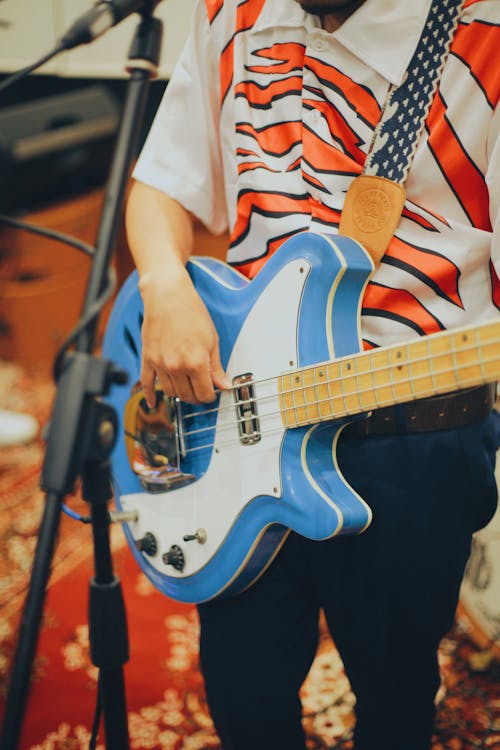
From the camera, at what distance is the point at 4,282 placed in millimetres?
3205

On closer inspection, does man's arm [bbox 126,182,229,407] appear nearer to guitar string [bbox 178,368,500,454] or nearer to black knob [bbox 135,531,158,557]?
guitar string [bbox 178,368,500,454]

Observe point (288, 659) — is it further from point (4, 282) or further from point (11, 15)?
point (11, 15)

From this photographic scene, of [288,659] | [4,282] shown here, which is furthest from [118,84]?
[288,659]

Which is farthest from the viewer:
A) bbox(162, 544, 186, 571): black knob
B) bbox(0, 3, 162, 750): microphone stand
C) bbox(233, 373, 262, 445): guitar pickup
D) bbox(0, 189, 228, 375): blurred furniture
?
bbox(0, 189, 228, 375): blurred furniture

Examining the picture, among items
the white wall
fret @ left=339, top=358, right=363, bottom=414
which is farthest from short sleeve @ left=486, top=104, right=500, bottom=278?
the white wall

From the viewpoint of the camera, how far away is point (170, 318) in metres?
1.17

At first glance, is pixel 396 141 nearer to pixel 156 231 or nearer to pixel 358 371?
pixel 358 371

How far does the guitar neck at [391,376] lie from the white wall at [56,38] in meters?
2.38

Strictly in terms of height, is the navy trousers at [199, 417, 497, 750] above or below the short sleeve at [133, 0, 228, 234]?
Answer: below

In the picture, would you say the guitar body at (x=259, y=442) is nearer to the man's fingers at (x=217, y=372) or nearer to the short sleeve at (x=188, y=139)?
the man's fingers at (x=217, y=372)

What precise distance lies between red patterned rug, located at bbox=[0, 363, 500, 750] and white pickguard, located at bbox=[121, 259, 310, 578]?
1.84 feet

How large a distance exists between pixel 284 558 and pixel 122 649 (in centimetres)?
37

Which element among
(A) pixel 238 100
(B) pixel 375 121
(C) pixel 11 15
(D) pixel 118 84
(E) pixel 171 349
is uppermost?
(C) pixel 11 15

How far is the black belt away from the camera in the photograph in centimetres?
103
